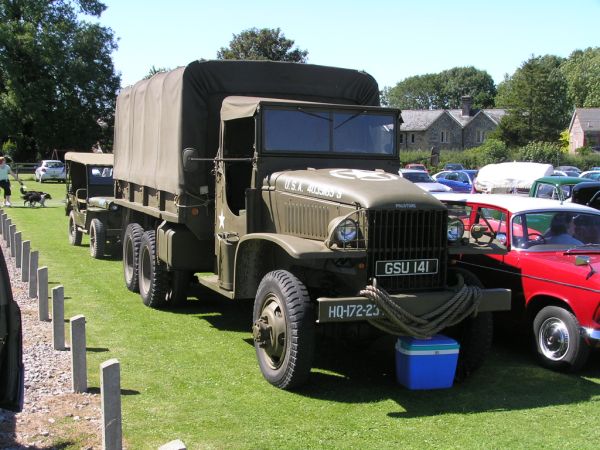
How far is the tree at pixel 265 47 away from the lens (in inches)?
2320

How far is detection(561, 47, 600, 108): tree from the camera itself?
282ft

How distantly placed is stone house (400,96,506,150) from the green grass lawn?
7423 cm

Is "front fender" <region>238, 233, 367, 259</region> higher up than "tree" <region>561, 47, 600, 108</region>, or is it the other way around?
"tree" <region>561, 47, 600, 108</region>

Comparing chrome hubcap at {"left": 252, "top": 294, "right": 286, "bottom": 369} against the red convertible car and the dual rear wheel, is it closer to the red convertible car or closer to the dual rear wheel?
the red convertible car

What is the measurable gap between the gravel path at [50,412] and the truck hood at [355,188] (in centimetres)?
270

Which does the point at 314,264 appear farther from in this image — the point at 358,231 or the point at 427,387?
the point at 427,387

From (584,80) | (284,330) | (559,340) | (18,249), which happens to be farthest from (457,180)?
(584,80)

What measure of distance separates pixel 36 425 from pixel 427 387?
330 centimetres

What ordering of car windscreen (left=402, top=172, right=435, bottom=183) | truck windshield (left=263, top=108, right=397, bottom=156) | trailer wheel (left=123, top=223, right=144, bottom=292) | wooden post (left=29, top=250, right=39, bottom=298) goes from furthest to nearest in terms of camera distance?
car windscreen (left=402, top=172, right=435, bottom=183), trailer wheel (left=123, top=223, right=144, bottom=292), wooden post (left=29, top=250, right=39, bottom=298), truck windshield (left=263, top=108, right=397, bottom=156)

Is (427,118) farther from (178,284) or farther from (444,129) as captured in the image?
(178,284)

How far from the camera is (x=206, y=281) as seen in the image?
8.30 m

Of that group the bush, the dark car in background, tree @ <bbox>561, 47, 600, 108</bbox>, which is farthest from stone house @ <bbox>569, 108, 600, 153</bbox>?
the dark car in background

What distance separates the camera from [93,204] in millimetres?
15008

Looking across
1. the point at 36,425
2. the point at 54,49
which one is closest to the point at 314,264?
the point at 36,425
